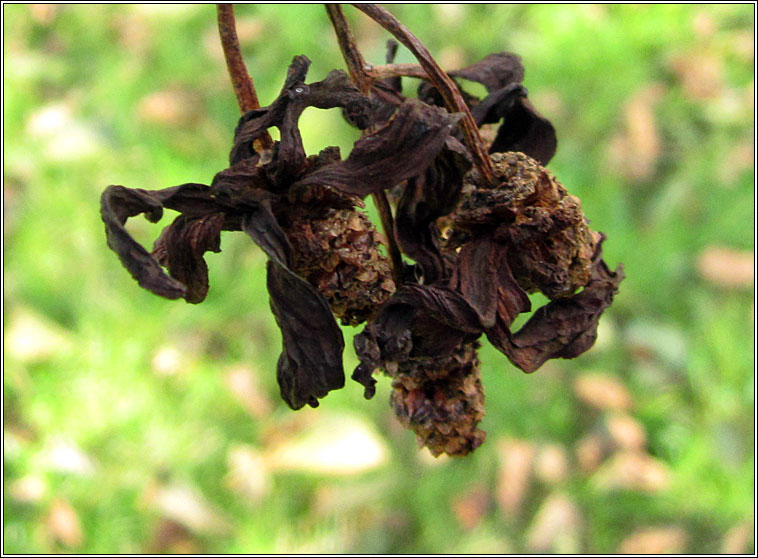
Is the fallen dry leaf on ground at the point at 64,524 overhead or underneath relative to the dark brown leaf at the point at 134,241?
underneath

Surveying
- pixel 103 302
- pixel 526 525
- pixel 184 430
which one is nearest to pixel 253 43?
pixel 103 302

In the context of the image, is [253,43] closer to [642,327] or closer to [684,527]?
[642,327]

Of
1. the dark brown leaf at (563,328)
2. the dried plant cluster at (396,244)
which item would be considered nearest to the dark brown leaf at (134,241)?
the dried plant cluster at (396,244)

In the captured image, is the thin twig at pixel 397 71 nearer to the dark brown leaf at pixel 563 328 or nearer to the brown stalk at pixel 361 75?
the brown stalk at pixel 361 75

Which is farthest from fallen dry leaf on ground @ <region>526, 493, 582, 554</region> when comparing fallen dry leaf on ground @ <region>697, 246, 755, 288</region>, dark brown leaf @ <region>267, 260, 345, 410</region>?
dark brown leaf @ <region>267, 260, 345, 410</region>

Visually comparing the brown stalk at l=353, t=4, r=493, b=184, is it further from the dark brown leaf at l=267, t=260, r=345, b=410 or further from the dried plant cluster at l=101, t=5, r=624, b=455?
the dark brown leaf at l=267, t=260, r=345, b=410

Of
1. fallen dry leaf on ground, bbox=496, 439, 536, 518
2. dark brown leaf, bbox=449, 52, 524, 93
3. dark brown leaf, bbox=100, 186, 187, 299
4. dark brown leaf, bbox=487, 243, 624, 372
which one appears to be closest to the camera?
dark brown leaf, bbox=100, 186, 187, 299

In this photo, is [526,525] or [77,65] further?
[77,65]
